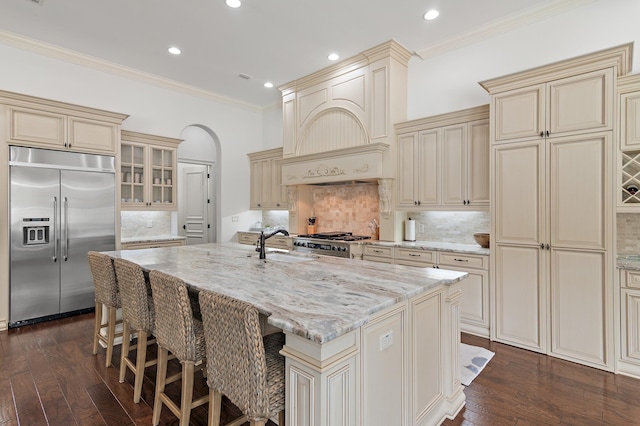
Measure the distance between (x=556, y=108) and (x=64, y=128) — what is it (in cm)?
558

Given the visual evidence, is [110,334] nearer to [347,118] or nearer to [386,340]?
[386,340]

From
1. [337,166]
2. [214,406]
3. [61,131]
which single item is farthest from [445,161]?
[61,131]

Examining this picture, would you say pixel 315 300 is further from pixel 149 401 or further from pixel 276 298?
pixel 149 401

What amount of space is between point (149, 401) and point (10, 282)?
2.84 metres

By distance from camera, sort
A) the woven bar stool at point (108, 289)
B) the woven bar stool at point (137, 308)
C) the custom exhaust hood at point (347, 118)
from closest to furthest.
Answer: the woven bar stool at point (137, 308), the woven bar stool at point (108, 289), the custom exhaust hood at point (347, 118)

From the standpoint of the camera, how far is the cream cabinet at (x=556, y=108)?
2.78 meters

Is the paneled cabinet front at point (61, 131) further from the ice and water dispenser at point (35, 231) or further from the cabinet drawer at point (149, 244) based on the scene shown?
the cabinet drawer at point (149, 244)

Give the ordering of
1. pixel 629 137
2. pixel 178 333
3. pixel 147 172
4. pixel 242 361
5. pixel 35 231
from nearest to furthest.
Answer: pixel 242 361, pixel 178 333, pixel 629 137, pixel 35 231, pixel 147 172

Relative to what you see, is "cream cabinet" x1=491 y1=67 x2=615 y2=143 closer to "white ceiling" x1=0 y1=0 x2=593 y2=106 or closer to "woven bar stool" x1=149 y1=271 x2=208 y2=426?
"white ceiling" x1=0 y1=0 x2=593 y2=106

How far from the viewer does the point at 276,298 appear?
166 centimetres

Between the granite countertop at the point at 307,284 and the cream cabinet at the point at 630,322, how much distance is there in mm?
1641

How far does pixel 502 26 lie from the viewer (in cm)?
383

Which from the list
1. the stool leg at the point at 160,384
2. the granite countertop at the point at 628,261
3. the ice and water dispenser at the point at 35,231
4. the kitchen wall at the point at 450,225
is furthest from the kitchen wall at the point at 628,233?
the ice and water dispenser at the point at 35,231

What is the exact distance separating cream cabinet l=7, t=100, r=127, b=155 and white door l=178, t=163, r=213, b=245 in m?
2.30
